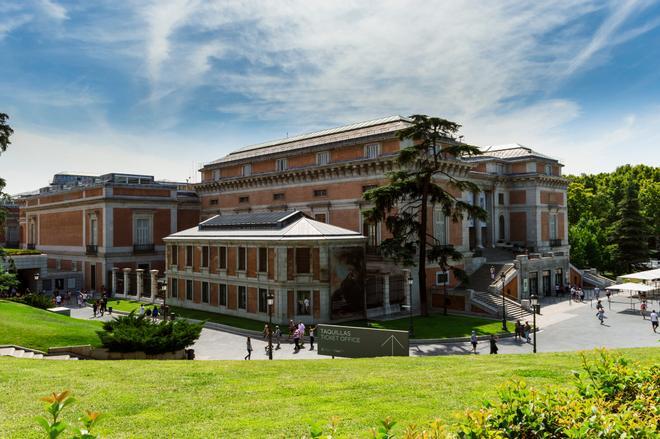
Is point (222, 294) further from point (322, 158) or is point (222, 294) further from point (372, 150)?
point (372, 150)

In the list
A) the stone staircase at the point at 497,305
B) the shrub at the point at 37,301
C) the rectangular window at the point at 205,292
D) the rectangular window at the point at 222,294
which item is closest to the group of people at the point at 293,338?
the rectangular window at the point at 222,294

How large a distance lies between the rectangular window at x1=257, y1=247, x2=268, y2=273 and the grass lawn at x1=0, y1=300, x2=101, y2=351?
455 inches

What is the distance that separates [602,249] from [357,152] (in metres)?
36.3

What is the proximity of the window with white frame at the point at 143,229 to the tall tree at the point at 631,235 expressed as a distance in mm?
54226

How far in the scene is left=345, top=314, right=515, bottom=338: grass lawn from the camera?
29.9 m

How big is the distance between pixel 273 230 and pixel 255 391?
993 inches

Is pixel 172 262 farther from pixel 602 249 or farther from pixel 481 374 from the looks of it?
pixel 602 249

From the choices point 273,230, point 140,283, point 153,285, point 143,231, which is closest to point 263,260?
point 273,230

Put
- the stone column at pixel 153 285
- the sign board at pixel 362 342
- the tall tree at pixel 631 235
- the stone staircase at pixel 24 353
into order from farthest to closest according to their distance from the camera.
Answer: the tall tree at pixel 631 235
the stone column at pixel 153 285
the sign board at pixel 362 342
the stone staircase at pixel 24 353

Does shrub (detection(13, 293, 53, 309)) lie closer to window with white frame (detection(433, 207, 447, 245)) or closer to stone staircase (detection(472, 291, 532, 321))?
window with white frame (detection(433, 207, 447, 245))

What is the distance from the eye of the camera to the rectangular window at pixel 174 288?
41872mm

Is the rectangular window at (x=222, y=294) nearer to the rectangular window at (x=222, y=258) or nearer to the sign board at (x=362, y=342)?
the rectangular window at (x=222, y=258)

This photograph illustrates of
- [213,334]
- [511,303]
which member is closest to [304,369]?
[213,334]

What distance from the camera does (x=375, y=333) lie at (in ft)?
63.7
